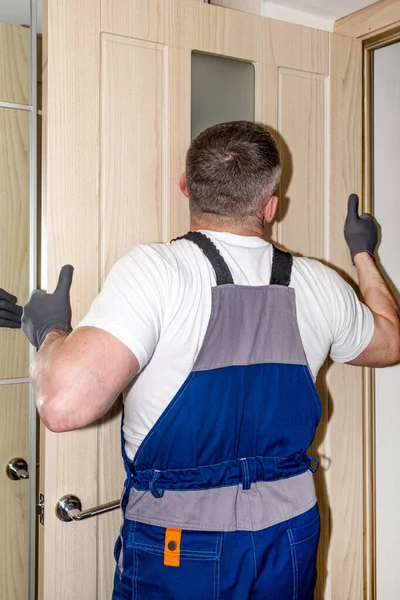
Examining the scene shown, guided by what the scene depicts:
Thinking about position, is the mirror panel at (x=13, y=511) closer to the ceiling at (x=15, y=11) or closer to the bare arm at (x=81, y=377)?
the bare arm at (x=81, y=377)

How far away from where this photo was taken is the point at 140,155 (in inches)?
57.4

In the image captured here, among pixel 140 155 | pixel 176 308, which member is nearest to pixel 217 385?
pixel 176 308

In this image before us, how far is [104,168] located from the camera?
1408mm

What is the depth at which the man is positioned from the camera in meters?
1.14

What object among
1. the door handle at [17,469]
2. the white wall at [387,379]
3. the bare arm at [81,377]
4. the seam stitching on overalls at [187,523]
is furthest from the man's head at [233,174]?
the door handle at [17,469]

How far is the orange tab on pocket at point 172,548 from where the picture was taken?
1.15m

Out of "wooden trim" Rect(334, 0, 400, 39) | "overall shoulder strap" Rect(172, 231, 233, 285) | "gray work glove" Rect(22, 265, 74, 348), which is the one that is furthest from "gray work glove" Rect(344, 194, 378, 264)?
"gray work glove" Rect(22, 265, 74, 348)

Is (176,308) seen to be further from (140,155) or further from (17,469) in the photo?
(17,469)

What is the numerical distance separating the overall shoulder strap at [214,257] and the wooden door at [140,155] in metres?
0.29

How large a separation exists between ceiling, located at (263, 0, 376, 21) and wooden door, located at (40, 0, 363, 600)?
0.10 metres

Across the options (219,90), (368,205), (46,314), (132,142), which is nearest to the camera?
(46,314)

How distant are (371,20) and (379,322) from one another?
0.92 m

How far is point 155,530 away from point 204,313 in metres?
0.43

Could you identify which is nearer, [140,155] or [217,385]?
[217,385]
